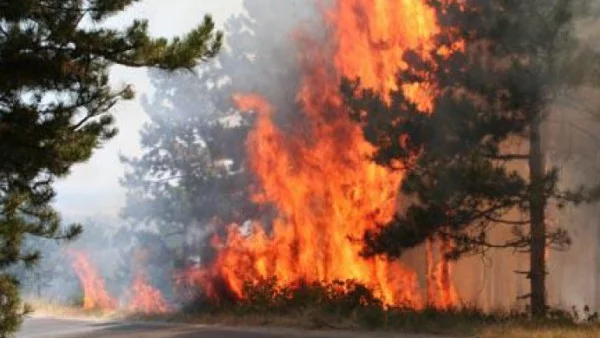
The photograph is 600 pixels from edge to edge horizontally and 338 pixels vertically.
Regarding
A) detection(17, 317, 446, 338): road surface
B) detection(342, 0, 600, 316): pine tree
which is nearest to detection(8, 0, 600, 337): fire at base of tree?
Answer: detection(342, 0, 600, 316): pine tree

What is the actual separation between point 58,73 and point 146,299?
1527 cm

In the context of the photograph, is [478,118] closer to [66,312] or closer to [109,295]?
[66,312]

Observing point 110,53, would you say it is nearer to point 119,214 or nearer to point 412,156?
point 412,156

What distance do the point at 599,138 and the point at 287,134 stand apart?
8232 millimetres

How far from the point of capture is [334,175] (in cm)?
1850

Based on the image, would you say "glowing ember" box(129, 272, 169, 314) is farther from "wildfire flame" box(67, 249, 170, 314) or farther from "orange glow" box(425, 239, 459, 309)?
"orange glow" box(425, 239, 459, 309)

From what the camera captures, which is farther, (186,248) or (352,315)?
(186,248)

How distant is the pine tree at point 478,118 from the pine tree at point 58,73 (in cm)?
690

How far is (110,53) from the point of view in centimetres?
810

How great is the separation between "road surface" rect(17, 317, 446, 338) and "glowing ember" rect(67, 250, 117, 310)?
3.59 metres

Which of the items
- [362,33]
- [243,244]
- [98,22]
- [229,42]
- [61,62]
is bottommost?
[243,244]

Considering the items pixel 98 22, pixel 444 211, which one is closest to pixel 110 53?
pixel 98 22

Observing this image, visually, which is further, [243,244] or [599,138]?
[243,244]

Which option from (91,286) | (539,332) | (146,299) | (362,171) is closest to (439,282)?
(362,171)
